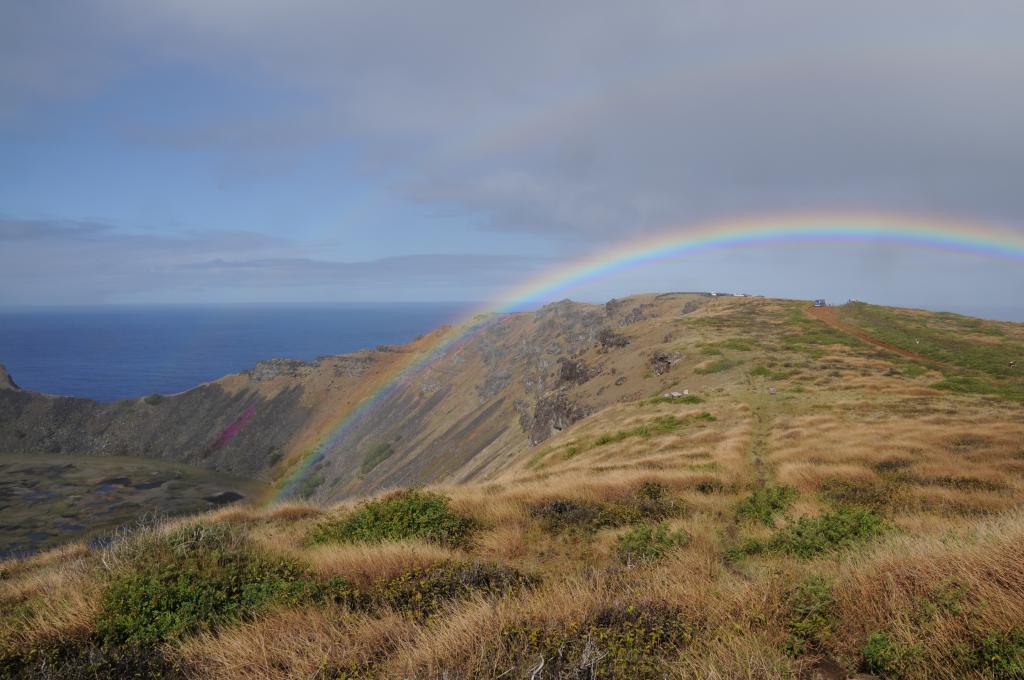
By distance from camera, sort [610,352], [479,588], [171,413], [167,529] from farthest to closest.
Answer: [171,413], [610,352], [167,529], [479,588]

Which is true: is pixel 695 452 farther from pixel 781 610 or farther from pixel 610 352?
pixel 610 352

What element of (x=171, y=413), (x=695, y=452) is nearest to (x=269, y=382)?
(x=171, y=413)

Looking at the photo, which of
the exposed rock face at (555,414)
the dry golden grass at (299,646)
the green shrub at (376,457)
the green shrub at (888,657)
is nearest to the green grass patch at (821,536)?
the green shrub at (888,657)

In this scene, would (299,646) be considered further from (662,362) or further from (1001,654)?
(662,362)

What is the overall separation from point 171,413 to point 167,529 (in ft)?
515

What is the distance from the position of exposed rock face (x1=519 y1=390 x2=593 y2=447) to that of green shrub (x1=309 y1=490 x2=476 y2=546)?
3182cm

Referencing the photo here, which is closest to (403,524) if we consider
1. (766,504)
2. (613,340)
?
(766,504)

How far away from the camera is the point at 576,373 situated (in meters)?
55.4

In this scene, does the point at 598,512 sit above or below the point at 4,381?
above

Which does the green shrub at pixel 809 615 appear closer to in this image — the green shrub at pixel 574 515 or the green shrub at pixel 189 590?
the green shrub at pixel 574 515

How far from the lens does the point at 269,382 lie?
459ft

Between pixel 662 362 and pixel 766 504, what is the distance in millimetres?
30985

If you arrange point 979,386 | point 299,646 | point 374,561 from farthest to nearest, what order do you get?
point 979,386 < point 374,561 < point 299,646

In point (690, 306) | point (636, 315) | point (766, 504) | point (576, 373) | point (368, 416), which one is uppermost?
point (690, 306)
